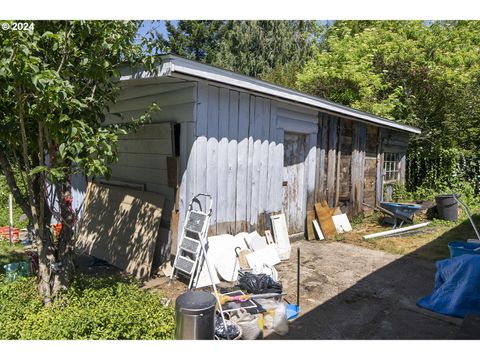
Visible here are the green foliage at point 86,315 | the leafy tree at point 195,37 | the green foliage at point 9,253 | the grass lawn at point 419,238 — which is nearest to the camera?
the green foliage at point 86,315

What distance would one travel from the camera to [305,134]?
764 centimetres

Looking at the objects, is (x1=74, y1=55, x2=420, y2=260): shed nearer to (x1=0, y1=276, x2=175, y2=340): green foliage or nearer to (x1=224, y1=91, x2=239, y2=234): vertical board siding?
(x1=224, y1=91, x2=239, y2=234): vertical board siding

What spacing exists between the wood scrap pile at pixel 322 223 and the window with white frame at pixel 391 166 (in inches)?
146

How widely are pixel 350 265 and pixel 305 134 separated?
297 cm

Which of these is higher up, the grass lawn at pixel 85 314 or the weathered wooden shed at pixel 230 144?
the weathered wooden shed at pixel 230 144

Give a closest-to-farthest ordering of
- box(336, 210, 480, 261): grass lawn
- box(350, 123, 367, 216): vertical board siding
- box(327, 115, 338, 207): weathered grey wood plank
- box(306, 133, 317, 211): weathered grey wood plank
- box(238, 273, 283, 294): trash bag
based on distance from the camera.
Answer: box(238, 273, 283, 294): trash bag < box(336, 210, 480, 261): grass lawn < box(306, 133, 317, 211): weathered grey wood plank < box(327, 115, 338, 207): weathered grey wood plank < box(350, 123, 367, 216): vertical board siding

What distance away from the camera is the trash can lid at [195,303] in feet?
10.3

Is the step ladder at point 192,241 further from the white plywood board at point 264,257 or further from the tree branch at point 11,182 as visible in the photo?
the tree branch at point 11,182

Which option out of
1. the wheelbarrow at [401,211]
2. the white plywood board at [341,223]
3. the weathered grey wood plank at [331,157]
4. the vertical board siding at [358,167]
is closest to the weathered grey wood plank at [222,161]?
the weathered grey wood plank at [331,157]

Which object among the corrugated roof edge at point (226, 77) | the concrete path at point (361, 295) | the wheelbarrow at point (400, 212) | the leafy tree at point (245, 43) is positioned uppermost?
the leafy tree at point (245, 43)

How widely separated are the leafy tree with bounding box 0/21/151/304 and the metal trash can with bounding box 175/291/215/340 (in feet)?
5.06

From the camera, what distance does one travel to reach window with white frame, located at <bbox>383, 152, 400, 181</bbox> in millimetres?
11242

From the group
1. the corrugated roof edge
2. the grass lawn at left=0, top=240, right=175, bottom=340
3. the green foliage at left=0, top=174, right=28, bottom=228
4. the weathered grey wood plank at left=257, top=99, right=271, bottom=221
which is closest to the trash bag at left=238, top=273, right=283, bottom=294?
the grass lawn at left=0, top=240, right=175, bottom=340
